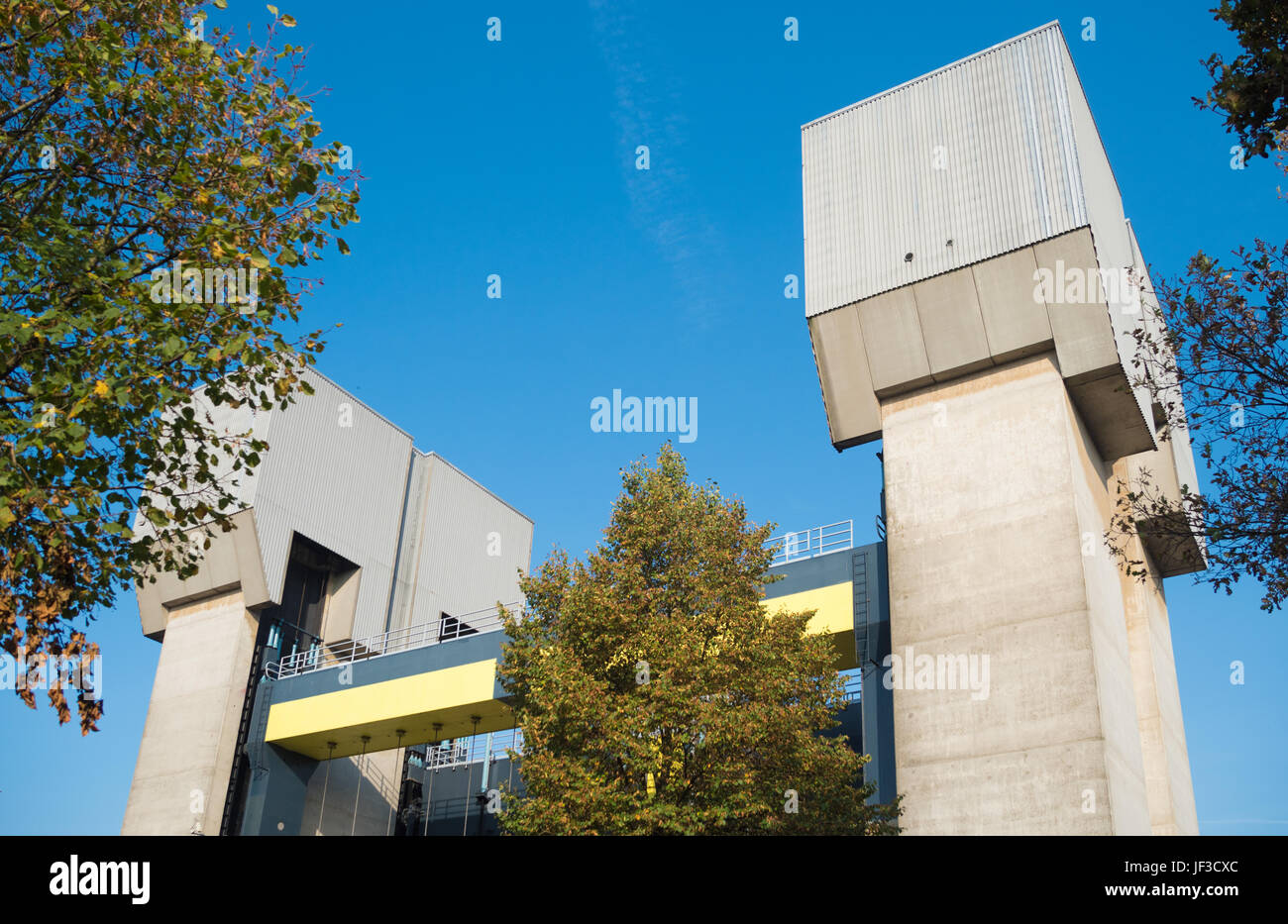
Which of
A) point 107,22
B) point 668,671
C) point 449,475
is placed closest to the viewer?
point 107,22

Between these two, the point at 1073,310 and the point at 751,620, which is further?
the point at 1073,310

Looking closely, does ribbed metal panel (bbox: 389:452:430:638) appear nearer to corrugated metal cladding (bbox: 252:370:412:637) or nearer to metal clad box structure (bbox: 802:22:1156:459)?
corrugated metal cladding (bbox: 252:370:412:637)

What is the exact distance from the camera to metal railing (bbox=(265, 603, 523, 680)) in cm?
3756

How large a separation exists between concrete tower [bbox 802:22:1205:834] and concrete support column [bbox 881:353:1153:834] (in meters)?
0.05

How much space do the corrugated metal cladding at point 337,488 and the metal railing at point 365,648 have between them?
716 millimetres

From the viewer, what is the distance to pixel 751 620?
20.9m

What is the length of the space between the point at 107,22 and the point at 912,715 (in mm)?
19179

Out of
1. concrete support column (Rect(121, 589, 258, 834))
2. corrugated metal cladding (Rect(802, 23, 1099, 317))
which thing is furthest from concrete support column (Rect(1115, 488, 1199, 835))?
concrete support column (Rect(121, 589, 258, 834))

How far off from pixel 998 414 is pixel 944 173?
6.44 metres

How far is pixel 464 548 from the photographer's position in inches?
1850

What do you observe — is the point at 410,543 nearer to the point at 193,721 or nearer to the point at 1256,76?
the point at 193,721
